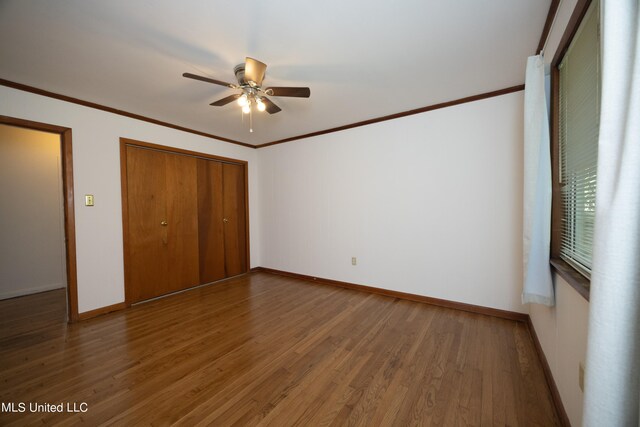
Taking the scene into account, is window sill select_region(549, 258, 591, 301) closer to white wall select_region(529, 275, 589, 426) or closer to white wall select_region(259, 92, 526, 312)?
white wall select_region(529, 275, 589, 426)

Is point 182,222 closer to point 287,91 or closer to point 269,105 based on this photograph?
point 269,105

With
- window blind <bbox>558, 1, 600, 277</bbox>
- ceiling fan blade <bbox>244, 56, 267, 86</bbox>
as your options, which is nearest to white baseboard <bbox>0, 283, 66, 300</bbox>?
ceiling fan blade <bbox>244, 56, 267, 86</bbox>

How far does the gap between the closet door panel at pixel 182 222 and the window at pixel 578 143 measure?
408cm

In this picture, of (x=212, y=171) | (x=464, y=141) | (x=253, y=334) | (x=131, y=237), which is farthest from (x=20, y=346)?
(x=464, y=141)

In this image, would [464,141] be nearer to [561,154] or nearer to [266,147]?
[561,154]

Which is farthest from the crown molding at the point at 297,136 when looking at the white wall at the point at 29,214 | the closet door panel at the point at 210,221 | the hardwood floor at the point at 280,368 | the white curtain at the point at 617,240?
the hardwood floor at the point at 280,368

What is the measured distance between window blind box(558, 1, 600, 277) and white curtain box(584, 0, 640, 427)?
0.57m

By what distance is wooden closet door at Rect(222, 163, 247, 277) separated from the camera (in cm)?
414

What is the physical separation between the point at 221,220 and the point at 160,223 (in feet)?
3.04

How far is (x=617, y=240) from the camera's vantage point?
0.60 meters

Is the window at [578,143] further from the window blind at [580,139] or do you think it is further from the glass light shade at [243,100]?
the glass light shade at [243,100]

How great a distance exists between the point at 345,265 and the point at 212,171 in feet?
8.63

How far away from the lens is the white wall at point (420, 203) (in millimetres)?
2496

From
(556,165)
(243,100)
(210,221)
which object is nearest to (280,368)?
(243,100)
